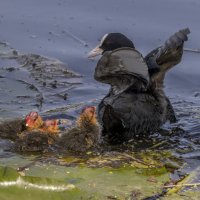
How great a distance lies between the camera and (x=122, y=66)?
759 centimetres

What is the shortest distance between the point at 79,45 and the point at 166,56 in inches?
142

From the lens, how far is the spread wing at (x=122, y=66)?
7.59 meters

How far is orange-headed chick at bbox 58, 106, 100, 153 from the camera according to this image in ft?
23.7

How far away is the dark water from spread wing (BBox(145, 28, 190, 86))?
0.69 meters

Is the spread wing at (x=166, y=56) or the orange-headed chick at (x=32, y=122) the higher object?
the spread wing at (x=166, y=56)

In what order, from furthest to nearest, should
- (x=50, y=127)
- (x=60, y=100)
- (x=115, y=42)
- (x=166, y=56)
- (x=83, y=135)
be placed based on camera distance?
1. (x=60, y=100)
2. (x=115, y=42)
3. (x=166, y=56)
4. (x=50, y=127)
5. (x=83, y=135)

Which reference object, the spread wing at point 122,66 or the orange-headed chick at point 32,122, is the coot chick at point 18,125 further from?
the spread wing at point 122,66

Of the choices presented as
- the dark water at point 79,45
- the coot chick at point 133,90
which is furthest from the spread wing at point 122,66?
the dark water at point 79,45

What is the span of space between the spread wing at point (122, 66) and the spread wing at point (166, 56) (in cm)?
59

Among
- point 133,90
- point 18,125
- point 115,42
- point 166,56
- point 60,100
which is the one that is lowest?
point 60,100

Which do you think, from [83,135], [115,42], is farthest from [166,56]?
[83,135]

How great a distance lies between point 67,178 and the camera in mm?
6242

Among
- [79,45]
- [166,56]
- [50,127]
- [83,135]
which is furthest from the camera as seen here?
[79,45]

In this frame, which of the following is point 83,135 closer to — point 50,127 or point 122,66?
point 50,127
